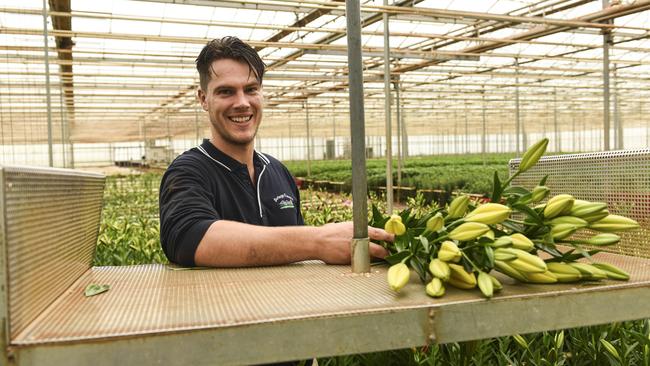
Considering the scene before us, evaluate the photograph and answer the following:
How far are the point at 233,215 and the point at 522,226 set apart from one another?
3.29 ft

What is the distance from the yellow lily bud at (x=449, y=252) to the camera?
3.61 feet

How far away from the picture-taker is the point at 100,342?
850 millimetres

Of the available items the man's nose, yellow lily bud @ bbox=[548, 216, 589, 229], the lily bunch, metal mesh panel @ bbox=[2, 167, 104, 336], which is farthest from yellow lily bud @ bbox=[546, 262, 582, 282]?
the man's nose

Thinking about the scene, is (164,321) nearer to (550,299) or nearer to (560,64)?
(550,299)

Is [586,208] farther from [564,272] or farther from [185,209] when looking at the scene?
[185,209]

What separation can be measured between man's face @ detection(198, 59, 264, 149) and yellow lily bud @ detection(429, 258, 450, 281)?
107 centimetres

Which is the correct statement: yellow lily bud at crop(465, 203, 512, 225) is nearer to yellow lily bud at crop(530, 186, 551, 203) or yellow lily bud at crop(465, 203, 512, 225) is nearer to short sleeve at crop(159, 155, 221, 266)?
yellow lily bud at crop(530, 186, 551, 203)

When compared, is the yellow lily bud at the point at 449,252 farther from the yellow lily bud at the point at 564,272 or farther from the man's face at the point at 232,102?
the man's face at the point at 232,102

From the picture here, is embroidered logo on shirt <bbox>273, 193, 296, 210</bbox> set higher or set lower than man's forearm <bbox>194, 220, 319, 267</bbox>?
higher

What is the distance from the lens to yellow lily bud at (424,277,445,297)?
40.7 inches

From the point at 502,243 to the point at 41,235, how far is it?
0.88 metres

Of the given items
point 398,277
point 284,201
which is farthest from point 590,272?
point 284,201

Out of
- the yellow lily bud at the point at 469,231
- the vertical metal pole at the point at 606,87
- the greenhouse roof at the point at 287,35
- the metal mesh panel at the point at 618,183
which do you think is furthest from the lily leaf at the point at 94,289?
the vertical metal pole at the point at 606,87

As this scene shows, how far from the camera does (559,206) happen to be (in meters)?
1.21
